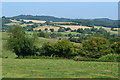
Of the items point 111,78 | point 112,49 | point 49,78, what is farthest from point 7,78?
point 112,49

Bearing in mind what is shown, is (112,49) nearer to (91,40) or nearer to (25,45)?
(91,40)

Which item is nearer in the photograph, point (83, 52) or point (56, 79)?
point (56, 79)

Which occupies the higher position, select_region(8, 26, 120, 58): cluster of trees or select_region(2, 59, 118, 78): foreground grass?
select_region(2, 59, 118, 78): foreground grass

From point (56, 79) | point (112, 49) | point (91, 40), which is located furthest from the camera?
point (91, 40)

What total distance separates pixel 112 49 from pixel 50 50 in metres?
15.2

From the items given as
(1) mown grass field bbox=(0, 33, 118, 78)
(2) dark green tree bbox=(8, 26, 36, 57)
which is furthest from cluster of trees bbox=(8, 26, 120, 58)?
(1) mown grass field bbox=(0, 33, 118, 78)

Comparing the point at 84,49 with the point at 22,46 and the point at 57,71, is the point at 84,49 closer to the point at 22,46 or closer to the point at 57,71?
the point at 22,46

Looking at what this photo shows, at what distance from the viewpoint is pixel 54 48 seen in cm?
6131

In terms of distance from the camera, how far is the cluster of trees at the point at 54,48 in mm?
60312

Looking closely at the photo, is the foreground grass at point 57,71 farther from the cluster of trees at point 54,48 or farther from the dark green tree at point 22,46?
the cluster of trees at point 54,48

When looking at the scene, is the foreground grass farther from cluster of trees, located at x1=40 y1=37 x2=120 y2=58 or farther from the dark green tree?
cluster of trees, located at x1=40 y1=37 x2=120 y2=58

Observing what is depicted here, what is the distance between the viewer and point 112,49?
6481 cm

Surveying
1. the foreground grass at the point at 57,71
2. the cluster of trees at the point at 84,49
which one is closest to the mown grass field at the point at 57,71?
the foreground grass at the point at 57,71

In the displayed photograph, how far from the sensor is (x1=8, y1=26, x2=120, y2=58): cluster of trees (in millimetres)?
60312
